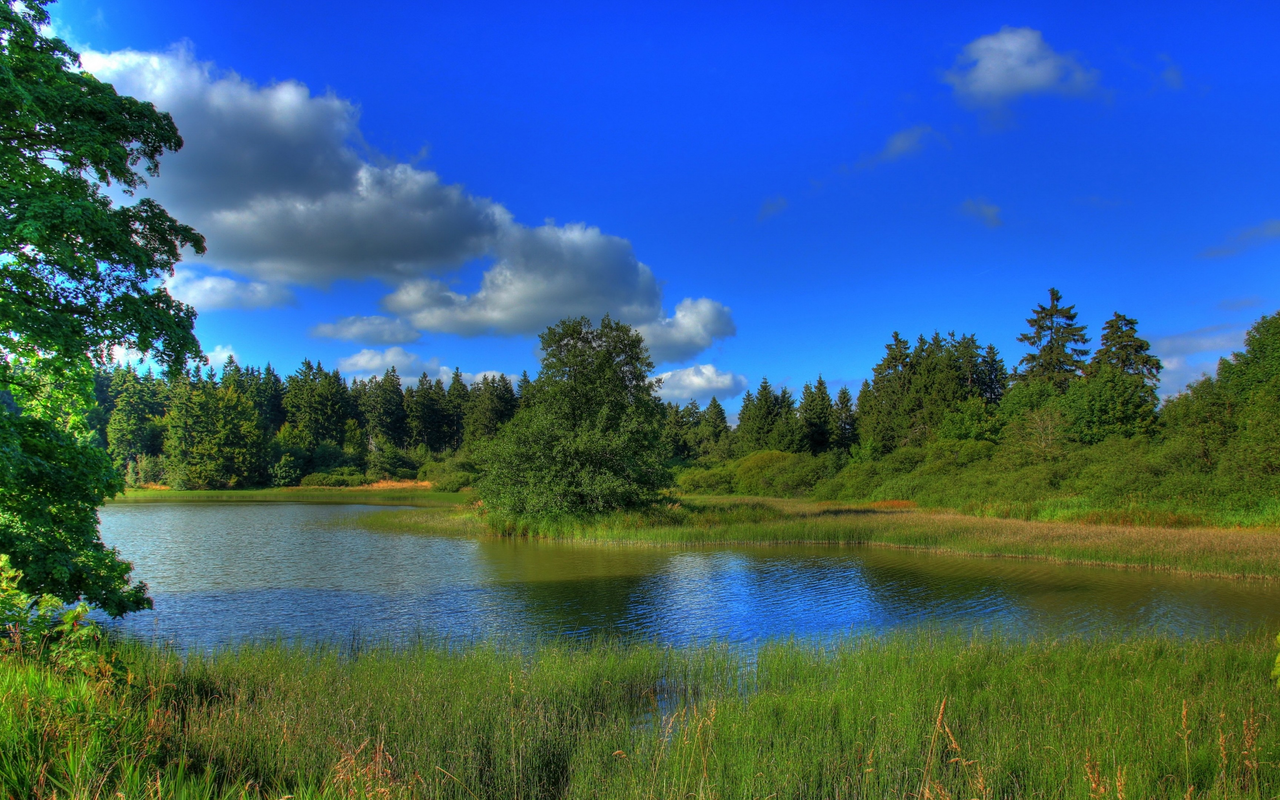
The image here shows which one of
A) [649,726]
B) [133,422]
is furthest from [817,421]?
[133,422]

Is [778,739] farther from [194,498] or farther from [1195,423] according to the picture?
[194,498]

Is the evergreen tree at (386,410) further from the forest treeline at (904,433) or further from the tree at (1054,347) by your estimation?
the tree at (1054,347)

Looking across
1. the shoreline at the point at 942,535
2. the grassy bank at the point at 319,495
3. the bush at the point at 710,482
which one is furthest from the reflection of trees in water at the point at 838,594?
the bush at the point at 710,482

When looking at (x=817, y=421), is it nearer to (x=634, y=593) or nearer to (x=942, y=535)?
(x=942, y=535)

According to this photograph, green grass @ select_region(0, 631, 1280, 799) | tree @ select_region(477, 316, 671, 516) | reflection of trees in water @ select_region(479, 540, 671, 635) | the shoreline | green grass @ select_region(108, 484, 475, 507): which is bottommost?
green grass @ select_region(108, 484, 475, 507)

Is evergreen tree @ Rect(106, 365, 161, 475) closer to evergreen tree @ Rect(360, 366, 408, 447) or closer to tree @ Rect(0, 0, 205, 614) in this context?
evergreen tree @ Rect(360, 366, 408, 447)

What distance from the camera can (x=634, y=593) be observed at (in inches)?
720

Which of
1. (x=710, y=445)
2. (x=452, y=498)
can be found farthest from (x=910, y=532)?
(x=710, y=445)

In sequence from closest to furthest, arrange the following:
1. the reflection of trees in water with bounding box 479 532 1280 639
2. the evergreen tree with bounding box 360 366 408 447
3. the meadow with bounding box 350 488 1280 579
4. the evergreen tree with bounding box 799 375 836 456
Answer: the reflection of trees in water with bounding box 479 532 1280 639, the meadow with bounding box 350 488 1280 579, the evergreen tree with bounding box 799 375 836 456, the evergreen tree with bounding box 360 366 408 447

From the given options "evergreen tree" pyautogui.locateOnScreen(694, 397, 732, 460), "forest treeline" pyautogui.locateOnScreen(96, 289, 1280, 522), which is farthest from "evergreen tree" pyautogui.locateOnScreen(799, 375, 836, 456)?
"evergreen tree" pyautogui.locateOnScreen(694, 397, 732, 460)

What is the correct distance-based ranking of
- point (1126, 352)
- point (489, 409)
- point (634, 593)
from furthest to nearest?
point (489, 409) < point (1126, 352) < point (634, 593)

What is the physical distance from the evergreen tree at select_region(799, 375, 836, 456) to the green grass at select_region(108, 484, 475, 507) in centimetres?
4092

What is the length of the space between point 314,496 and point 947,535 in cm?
6099

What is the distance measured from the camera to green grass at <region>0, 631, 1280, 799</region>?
4918 millimetres
